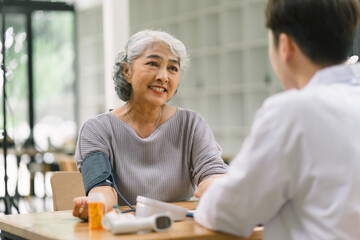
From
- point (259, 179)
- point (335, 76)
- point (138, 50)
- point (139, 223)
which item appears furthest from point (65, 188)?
point (335, 76)

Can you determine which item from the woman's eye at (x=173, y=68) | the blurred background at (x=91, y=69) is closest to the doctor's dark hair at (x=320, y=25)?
the woman's eye at (x=173, y=68)

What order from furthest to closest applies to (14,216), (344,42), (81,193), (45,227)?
(81,193) → (14,216) → (45,227) → (344,42)

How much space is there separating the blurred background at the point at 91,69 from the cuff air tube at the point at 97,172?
1.40m

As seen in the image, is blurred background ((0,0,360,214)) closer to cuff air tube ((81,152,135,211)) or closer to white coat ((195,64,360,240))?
cuff air tube ((81,152,135,211))

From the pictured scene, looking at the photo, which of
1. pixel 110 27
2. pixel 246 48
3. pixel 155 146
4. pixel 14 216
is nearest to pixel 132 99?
pixel 155 146

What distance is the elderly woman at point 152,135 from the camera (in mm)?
2518

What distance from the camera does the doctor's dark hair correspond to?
1.52 metres

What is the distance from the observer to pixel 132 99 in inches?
106

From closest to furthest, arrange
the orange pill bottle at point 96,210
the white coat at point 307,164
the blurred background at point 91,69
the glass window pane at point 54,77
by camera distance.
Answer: the white coat at point 307,164
the orange pill bottle at point 96,210
the blurred background at point 91,69
the glass window pane at point 54,77

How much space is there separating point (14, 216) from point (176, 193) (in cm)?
69

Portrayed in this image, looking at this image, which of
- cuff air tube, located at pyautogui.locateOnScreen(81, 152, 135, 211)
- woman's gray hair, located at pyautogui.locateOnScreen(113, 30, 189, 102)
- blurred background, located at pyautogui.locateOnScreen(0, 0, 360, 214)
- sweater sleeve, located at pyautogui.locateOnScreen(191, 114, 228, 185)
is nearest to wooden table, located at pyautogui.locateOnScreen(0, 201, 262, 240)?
cuff air tube, located at pyautogui.locateOnScreen(81, 152, 135, 211)

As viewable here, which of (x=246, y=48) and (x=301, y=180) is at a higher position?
(x=246, y=48)

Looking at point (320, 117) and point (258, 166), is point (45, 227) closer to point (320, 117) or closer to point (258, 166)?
point (258, 166)

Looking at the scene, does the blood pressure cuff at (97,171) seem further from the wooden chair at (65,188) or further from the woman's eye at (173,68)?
the woman's eye at (173,68)
